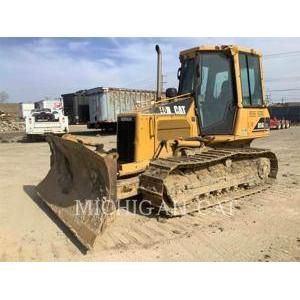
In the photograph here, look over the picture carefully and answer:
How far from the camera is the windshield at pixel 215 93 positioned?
23.0 feet

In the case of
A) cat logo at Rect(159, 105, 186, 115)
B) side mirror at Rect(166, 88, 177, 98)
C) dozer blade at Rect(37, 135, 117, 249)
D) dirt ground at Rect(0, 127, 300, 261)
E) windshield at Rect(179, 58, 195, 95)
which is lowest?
dirt ground at Rect(0, 127, 300, 261)

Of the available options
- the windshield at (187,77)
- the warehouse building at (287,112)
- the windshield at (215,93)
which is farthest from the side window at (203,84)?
the warehouse building at (287,112)

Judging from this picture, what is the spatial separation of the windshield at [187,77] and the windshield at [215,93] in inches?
7.2

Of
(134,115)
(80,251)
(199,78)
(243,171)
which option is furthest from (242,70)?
(80,251)

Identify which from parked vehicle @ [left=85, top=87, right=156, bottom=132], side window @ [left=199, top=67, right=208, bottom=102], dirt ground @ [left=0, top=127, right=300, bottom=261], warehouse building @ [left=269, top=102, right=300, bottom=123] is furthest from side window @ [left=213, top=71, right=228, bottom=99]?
warehouse building @ [left=269, top=102, right=300, bottom=123]

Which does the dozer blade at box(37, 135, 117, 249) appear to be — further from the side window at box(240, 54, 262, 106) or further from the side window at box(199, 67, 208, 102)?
the side window at box(240, 54, 262, 106)

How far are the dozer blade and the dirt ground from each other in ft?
0.67

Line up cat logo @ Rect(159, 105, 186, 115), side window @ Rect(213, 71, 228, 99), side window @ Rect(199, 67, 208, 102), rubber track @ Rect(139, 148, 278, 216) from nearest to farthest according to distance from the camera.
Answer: rubber track @ Rect(139, 148, 278, 216)
cat logo @ Rect(159, 105, 186, 115)
side window @ Rect(199, 67, 208, 102)
side window @ Rect(213, 71, 228, 99)

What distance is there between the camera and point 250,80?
7.57 meters

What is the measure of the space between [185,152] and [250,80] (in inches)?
81.9

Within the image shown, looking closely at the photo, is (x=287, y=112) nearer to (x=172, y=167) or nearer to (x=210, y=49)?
(x=210, y=49)

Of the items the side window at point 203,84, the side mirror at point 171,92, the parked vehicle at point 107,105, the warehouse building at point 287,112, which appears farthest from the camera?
the warehouse building at point 287,112

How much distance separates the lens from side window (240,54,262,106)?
24.3ft

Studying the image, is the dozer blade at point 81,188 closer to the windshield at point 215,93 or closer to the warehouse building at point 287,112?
the windshield at point 215,93
